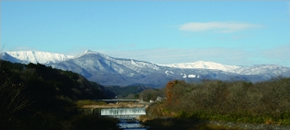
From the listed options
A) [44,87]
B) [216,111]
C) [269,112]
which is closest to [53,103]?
[44,87]

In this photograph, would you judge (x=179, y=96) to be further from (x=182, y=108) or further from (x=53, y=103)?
(x=53, y=103)

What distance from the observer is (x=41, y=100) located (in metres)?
59.4

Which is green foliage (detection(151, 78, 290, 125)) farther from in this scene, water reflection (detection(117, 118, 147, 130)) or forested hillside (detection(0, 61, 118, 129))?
forested hillside (detection(0, 61, 118, 129))

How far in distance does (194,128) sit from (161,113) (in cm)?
2133

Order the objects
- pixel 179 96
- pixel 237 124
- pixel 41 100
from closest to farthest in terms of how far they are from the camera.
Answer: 1. pixel 237 124
2. pixel 41 100
3. pixel 179 96

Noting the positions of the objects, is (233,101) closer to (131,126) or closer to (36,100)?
(131,126)

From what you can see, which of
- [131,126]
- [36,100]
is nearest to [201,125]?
[131,126]

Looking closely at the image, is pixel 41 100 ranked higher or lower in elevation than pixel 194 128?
higher

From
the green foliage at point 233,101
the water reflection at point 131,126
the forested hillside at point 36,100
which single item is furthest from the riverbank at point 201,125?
the forested hillside at point 36,100

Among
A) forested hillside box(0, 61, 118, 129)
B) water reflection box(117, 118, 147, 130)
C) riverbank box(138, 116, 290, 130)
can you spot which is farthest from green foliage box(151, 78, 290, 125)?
forested hillside box(0, 61, 118, 129)

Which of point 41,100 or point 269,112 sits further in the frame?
point 41,100

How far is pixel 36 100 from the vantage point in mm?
55938

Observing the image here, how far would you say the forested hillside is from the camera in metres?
25.7

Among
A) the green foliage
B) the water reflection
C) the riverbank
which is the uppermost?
the green foliage
